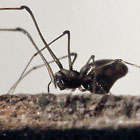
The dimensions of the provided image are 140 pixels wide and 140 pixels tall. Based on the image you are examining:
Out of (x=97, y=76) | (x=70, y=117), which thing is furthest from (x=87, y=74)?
(x=70, y=117)

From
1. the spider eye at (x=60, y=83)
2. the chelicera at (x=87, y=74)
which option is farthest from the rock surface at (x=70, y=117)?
the spider eye at (x=60, y=83)

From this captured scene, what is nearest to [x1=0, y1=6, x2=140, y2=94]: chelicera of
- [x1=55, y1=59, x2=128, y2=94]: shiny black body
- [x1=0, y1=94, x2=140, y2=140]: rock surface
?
[x1=55, y1=59, x2=128, y2=94]: shiny black body

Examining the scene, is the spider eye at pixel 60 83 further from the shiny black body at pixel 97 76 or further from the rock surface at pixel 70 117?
the rock surface at pixel 70 117

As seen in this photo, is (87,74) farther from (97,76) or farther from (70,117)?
(70,117)

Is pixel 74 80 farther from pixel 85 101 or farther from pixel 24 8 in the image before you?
pixel 85 101

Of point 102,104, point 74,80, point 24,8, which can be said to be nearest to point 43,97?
point 102,104

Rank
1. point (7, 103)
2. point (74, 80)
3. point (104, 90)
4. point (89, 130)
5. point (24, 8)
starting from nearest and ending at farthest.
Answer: point (89, 130)
point (7, 103)
point (24, 8)
point (104, 90)
point (74, 80)

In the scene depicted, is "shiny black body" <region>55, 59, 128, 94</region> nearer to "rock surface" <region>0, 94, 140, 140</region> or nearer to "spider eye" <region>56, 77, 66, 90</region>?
"spider eye" <region>56, 77, 66, 90</region>

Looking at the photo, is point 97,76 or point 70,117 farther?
point 97,76

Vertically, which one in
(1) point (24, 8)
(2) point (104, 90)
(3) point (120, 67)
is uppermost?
(1) point (24, 8)
